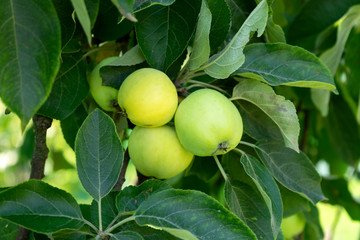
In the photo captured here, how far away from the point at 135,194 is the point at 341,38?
708 mm

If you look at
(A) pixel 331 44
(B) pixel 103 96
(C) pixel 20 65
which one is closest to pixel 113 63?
(B) pixel 103 96

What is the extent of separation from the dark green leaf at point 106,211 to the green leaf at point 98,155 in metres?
0.02

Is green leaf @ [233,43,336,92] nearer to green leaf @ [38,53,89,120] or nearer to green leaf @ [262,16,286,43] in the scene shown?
green leaf @ [262,16,286,43]

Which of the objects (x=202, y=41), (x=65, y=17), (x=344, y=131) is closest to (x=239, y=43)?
(x=202, y=41)

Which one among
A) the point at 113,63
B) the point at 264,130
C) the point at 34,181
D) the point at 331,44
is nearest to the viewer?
the point at 34,181

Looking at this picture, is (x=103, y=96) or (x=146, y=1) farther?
(x=103, y=96)

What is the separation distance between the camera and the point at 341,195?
141cm

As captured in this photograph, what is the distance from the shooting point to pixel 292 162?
0.91 metres

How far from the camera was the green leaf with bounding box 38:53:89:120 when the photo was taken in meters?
0.78

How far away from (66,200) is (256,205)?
0.35 m

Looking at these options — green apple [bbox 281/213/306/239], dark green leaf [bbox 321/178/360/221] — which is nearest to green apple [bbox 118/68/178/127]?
green apple [bbox 281/213/306/239]

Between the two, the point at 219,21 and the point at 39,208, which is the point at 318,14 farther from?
the point at 39,208

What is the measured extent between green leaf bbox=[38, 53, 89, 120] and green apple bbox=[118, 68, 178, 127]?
0.33 ft

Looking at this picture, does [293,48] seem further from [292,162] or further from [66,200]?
[66,200]
